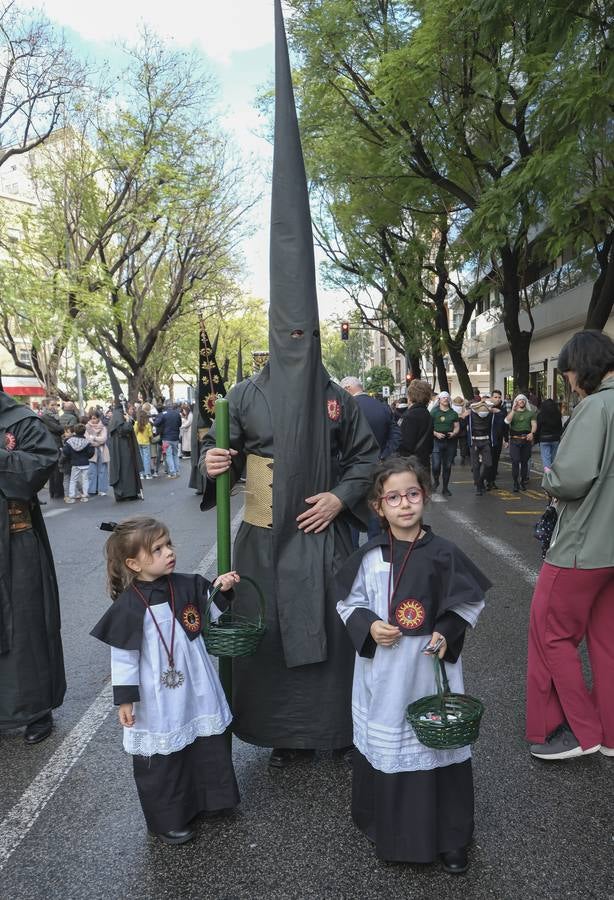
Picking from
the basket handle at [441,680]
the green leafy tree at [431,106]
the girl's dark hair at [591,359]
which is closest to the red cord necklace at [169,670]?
the basket handle at [441,680]

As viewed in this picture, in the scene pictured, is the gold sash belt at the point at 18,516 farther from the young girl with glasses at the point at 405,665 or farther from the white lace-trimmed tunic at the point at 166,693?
the young girl with glasses at the point at 405,665

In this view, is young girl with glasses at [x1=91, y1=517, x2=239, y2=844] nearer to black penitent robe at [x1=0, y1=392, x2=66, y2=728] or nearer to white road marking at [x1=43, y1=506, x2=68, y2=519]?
black penitent robe at [x1=0, y1=392, x2=66, y2=728]

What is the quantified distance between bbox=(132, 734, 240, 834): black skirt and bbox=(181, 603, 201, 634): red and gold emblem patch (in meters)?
0.41

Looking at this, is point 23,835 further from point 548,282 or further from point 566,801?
point 548,282

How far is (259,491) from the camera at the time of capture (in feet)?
10.1

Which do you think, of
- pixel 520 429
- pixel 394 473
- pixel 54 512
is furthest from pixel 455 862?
pixel 520 429

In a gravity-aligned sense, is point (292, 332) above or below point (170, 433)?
above

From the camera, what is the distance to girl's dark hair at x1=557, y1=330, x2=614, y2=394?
10.1 ft

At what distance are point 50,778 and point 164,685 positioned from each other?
1.02 m

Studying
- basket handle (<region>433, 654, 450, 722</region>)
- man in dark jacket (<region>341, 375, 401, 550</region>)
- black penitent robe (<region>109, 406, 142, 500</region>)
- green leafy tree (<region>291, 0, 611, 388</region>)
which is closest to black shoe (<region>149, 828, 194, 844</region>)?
basket handle (<region>433, 654, 450, 722</region>)

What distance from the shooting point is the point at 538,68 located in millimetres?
9023

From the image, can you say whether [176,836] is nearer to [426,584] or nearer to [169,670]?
[169,670]

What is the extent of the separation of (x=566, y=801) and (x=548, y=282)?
27.2 meters

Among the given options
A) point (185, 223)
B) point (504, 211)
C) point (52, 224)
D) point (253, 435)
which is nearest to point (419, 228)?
point (185, 223)
